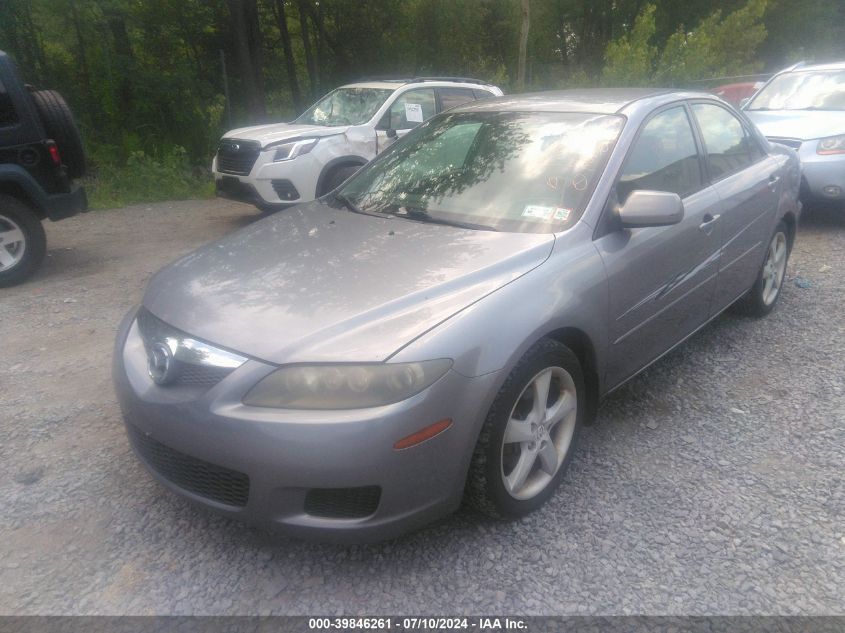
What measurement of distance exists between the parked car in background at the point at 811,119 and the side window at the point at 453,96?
362 centimetres

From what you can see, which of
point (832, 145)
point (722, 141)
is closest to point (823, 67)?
point (832, 145)

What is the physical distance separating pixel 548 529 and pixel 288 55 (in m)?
17.5

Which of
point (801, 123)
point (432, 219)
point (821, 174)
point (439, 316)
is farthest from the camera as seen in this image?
point (801, 123)

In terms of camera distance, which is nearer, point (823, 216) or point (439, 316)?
point (439, 316)

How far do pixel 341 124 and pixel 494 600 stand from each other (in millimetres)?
7074

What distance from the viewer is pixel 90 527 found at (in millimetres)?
2602

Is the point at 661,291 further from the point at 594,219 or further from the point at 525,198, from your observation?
the point at 525,198

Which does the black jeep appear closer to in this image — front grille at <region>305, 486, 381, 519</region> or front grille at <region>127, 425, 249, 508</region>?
front grille at <region>127, 425, 249, 508</region>

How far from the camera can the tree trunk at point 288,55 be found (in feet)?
57.7

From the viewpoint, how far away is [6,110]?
18.4ft

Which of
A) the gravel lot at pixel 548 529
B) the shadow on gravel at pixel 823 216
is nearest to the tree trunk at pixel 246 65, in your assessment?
the shadow on gravel at pixel 823 216

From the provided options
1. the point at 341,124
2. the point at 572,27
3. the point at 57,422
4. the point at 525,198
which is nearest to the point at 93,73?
the point at 341,124

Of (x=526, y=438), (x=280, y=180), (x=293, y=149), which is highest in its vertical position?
(x=526, y=438)

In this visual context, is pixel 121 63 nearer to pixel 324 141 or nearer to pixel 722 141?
pixel 324 141
